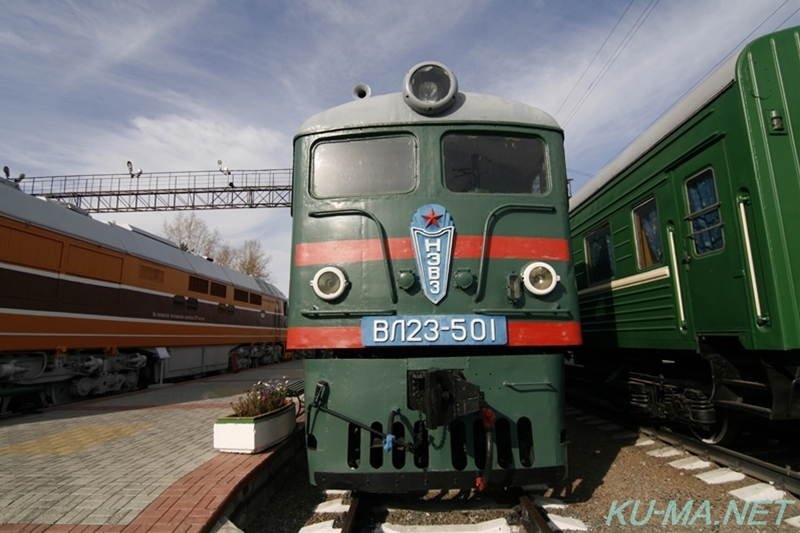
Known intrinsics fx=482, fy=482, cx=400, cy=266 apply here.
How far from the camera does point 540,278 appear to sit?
4148 mm

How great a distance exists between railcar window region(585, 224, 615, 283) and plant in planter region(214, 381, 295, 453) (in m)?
4.97

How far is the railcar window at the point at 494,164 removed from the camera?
4.49 metres

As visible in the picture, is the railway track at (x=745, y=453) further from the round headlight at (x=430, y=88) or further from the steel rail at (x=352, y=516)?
the round headlight at (x=430, y=88)

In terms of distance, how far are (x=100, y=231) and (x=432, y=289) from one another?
9729 millimetres

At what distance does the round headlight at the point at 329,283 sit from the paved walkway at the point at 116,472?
5.79 feet

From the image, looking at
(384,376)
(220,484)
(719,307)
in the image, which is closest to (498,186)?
(384,376)

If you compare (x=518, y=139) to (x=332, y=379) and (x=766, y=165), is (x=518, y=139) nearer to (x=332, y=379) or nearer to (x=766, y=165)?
(x=766, y=165)

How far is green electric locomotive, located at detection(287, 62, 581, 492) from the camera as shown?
149 inches

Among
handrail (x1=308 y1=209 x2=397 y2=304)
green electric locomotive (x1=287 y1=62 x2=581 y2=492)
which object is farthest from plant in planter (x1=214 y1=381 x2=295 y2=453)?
handrail (x1=308 y1=209 x2=397 y2=304)

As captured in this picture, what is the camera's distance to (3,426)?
7469 mm

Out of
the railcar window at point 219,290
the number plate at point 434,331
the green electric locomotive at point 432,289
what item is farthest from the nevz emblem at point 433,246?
the railcar window at point 219,290

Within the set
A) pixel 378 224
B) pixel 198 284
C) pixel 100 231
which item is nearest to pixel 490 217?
pixel 378 224

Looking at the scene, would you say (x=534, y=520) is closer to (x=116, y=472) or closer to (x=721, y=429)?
(x=721, y=429)

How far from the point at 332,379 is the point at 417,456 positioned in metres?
0.91
